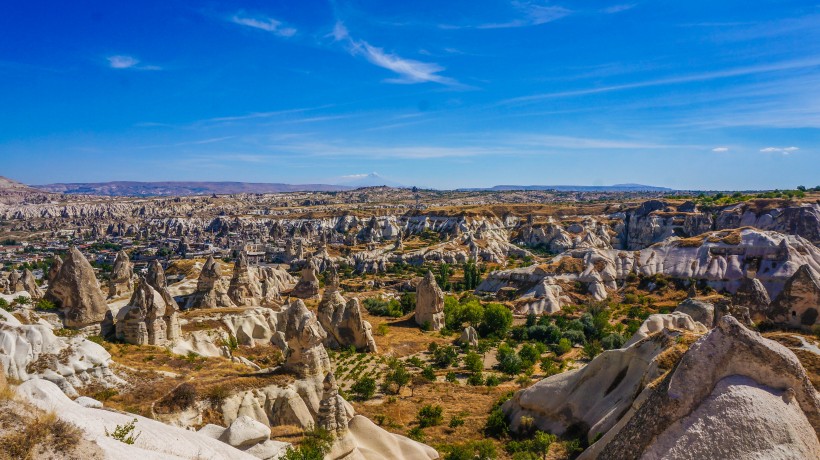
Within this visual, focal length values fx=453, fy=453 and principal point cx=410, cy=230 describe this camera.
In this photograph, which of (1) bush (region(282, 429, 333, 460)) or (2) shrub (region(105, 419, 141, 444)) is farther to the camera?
(1) bush (region(282, 429, 333, 460))

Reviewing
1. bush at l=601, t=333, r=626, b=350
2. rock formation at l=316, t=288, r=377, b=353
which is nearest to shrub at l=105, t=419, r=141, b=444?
rock formation at l=316, t=288, r=377, b=353

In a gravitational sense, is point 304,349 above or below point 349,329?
above

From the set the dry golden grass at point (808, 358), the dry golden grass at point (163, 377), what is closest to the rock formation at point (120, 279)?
the dry golden grass at point (163, 377)

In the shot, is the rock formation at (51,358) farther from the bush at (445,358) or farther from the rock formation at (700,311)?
the rock formation at (700,311)

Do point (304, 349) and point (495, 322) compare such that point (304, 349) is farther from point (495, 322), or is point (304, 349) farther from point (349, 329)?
point (495, 322)

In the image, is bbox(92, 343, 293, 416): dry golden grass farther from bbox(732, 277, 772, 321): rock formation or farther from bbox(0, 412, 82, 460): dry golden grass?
bbox(732, 277, 772, 321): rock formation

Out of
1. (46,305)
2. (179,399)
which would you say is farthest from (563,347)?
(46,305)
